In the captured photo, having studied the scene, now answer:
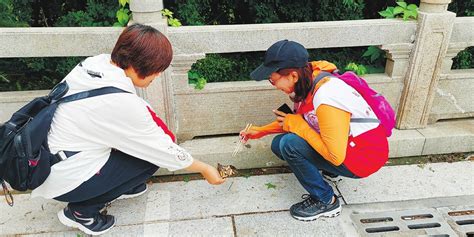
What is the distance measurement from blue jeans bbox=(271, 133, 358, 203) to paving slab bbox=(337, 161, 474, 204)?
383 mm

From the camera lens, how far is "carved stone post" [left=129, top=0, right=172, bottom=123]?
269 cm

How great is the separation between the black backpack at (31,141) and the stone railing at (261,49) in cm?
71

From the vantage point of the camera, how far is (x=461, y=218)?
2832 mm

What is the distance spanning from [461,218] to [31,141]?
9.29 feet

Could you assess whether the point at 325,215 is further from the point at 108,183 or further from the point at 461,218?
the point at 108,183

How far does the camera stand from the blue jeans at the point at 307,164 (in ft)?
8.68

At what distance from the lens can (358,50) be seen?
14.4ft

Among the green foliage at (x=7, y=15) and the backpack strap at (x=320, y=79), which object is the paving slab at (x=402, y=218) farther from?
the green foliage at (x=7, y=15)

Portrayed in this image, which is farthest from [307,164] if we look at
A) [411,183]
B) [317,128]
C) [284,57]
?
[411,183]

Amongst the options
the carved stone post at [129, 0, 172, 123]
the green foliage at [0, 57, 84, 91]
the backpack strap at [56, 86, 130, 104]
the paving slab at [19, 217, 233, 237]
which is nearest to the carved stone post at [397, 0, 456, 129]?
the paving slab at [19, 217, 233, 237]

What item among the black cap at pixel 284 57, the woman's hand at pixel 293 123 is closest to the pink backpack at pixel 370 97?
the black cap at pixel 284 57

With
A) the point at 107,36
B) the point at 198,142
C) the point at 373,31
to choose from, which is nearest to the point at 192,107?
the point at 198,142

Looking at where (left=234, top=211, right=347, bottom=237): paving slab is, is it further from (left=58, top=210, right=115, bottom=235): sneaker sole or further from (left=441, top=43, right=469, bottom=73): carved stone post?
(left=441, top=43, right=469, bottom=73): carved stone post

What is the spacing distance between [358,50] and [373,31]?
52.5 inches
